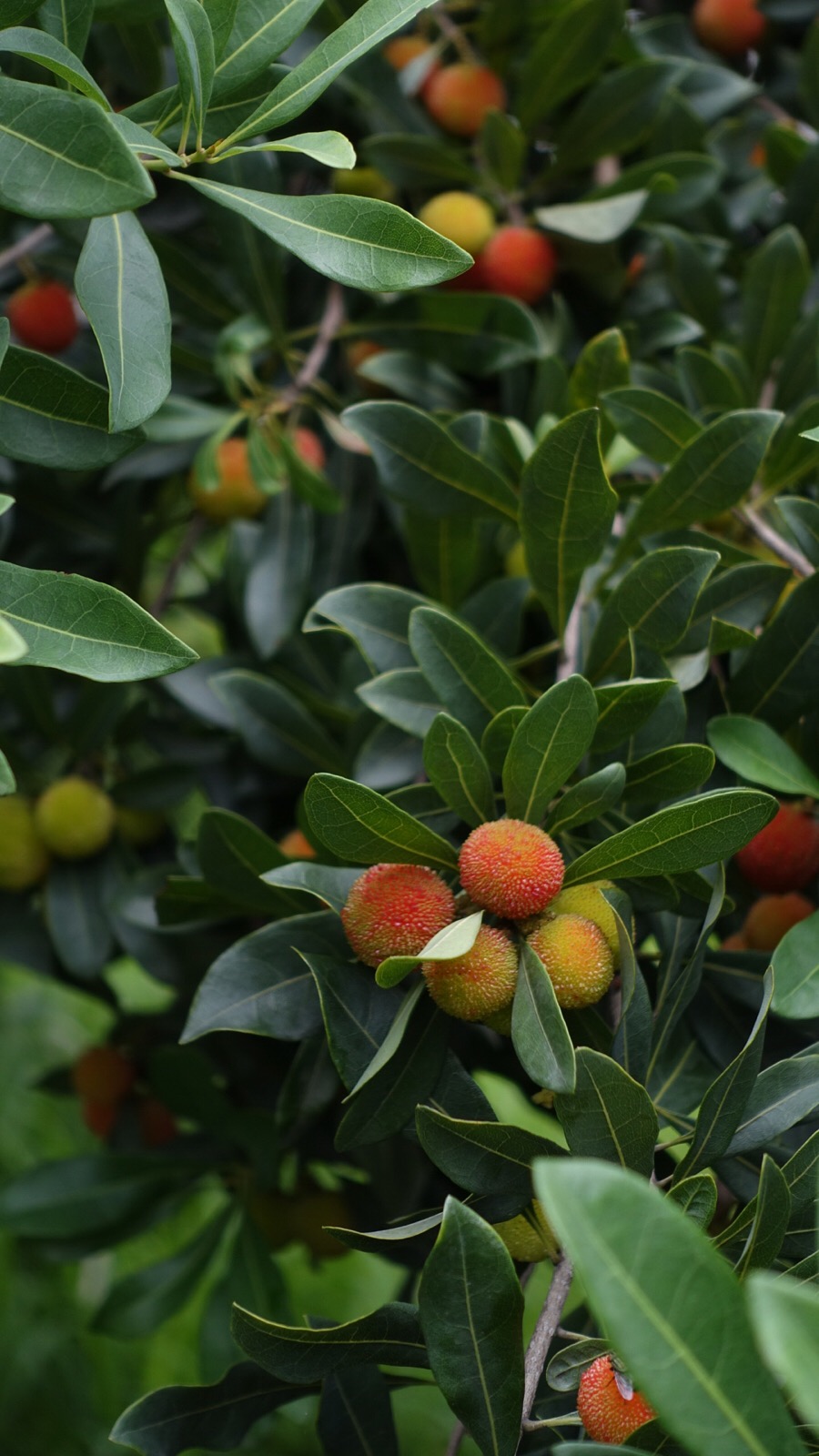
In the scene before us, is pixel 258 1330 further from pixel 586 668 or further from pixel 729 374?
pixel 729 374

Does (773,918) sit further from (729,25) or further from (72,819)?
(729,25)

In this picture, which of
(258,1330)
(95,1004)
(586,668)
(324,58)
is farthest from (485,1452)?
(95,1004)

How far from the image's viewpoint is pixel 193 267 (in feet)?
3.69

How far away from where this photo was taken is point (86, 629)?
568 mm

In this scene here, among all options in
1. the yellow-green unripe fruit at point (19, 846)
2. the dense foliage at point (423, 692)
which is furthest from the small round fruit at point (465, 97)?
the yellow-green unripe fruit at point (19, 846)

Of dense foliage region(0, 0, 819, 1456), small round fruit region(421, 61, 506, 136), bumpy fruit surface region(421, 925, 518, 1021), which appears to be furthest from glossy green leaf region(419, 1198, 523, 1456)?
small round fruit region(421, 61, 506, 136)

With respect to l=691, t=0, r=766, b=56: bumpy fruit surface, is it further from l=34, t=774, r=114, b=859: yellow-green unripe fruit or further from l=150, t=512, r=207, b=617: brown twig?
l=34, t=774, r=114, b=859: yellow-green unripe fruit

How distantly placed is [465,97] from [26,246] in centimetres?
45

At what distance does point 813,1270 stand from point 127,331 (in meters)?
0.54

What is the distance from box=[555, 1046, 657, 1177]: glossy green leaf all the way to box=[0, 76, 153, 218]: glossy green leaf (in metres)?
0.40

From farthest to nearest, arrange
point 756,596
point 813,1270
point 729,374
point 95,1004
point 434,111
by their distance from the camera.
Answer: point 95,1004, point 434,111, point 729,374, point 756,596, point 813,1270

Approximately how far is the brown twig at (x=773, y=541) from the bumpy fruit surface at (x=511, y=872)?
327 mm

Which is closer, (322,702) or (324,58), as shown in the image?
(324,58)

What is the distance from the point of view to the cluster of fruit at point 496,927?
608 mm
